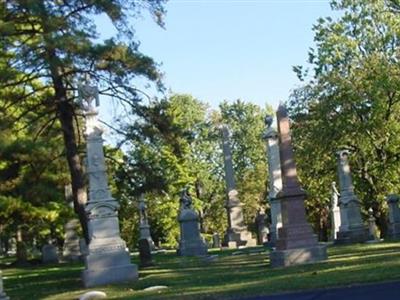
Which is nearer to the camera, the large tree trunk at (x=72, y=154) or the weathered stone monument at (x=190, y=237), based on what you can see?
the large tree trunk at (x=72, y=154)

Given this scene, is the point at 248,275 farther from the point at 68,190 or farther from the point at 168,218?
the point at 168,218

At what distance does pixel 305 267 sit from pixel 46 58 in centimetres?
822

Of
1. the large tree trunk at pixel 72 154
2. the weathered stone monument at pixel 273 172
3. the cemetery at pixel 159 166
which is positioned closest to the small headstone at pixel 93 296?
the cemetery at pixel 159 166

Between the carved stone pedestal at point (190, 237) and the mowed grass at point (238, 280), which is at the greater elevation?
the carved stone pedestal at point (190, 237)

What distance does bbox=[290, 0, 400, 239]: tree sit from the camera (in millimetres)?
36250

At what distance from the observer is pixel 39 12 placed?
59.8 ft

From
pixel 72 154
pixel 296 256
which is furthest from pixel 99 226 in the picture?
pixel 296 256

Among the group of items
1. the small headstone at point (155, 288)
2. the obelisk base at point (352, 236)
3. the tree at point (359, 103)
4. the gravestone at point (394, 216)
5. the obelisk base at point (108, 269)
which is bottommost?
the small headstone at point (155, 288)

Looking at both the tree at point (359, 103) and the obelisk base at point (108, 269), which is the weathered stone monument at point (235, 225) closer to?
the tree at point (359, 103)

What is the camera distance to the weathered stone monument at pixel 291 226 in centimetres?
1664

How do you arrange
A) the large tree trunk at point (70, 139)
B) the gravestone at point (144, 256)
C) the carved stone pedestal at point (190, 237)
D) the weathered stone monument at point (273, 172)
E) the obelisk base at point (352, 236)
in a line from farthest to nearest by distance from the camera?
1. the carved stone pedestal at point (190, 237)
2. the weathered stone monument at point (273, 172)
3. the obelisk base at point (352, 236)
4. the gravestone at point (144, 256)
5. the large tree trunk at point (70, 139)

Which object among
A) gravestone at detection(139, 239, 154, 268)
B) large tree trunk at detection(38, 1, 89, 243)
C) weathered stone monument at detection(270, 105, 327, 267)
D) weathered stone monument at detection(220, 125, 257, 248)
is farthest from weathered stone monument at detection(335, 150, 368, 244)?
large tree trunk at detection(38, 1, 89, 243)

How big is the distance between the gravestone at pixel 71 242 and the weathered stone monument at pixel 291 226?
71.4 feet

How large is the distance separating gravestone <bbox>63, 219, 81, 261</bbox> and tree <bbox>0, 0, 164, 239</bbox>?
56.8 feet
